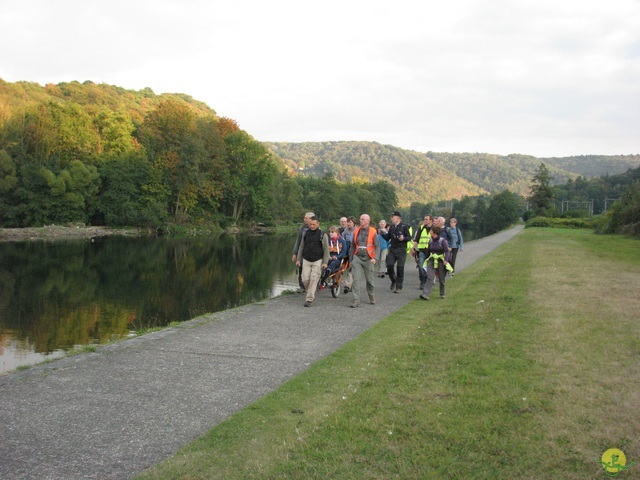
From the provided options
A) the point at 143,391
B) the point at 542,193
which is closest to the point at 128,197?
the point at 143,391

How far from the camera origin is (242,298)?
1697cm

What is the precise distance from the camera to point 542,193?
93.2 meters

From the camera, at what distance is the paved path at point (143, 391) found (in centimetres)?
426

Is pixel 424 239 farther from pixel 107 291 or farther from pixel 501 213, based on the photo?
pixel 501 213

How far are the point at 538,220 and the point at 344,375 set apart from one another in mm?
79445

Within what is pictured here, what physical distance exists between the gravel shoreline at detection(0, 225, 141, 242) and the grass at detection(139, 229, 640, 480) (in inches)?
1723

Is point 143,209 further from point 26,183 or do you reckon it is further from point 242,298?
point 242,298

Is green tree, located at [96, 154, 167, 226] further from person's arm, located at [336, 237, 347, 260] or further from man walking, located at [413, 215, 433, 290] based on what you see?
man walking, located at [413, 215, 433, 290]

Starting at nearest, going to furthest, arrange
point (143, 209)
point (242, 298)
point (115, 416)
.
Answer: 1. point (115, 416)
2. point (242, 298)
3. point (143, 209)

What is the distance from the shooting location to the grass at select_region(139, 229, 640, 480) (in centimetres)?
400

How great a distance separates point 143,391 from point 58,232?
162 ft

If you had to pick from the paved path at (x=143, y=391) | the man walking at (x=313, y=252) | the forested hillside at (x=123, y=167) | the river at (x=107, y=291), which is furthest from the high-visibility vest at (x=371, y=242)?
the forested hillside at (x=123, y=167)

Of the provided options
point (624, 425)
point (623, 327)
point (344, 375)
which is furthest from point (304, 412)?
point (623, 327)

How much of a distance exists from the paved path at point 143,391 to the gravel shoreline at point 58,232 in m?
40.9
